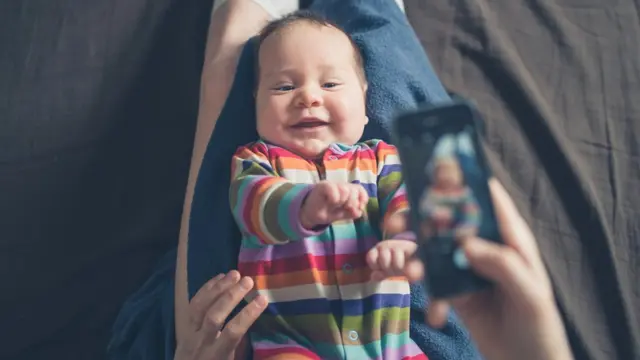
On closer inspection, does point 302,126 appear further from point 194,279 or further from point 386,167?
point 194,279

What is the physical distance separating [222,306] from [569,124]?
21.9 inches

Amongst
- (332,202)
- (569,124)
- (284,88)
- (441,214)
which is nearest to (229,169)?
(284,88)

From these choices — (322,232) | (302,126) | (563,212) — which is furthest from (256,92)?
(563,212)

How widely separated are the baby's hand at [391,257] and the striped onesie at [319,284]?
0.24 ft

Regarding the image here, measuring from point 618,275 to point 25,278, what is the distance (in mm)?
743

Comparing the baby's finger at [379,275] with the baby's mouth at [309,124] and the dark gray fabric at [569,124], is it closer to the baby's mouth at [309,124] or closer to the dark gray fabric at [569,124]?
the baby's mouth at [309,124]

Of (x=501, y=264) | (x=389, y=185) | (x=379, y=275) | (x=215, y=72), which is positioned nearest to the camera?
(x=501, y=264)

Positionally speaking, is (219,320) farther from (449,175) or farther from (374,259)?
(449,175)

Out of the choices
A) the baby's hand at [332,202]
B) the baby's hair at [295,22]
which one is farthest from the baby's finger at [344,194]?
the baby's hair at [295,22]

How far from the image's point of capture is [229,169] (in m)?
0.77

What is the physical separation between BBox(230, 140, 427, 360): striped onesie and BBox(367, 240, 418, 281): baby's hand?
0.24 feet

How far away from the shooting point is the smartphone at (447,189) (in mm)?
508

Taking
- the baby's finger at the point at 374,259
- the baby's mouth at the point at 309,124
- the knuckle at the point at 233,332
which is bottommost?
the knuckle at the point at 233,332

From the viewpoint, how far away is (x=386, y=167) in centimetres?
71
